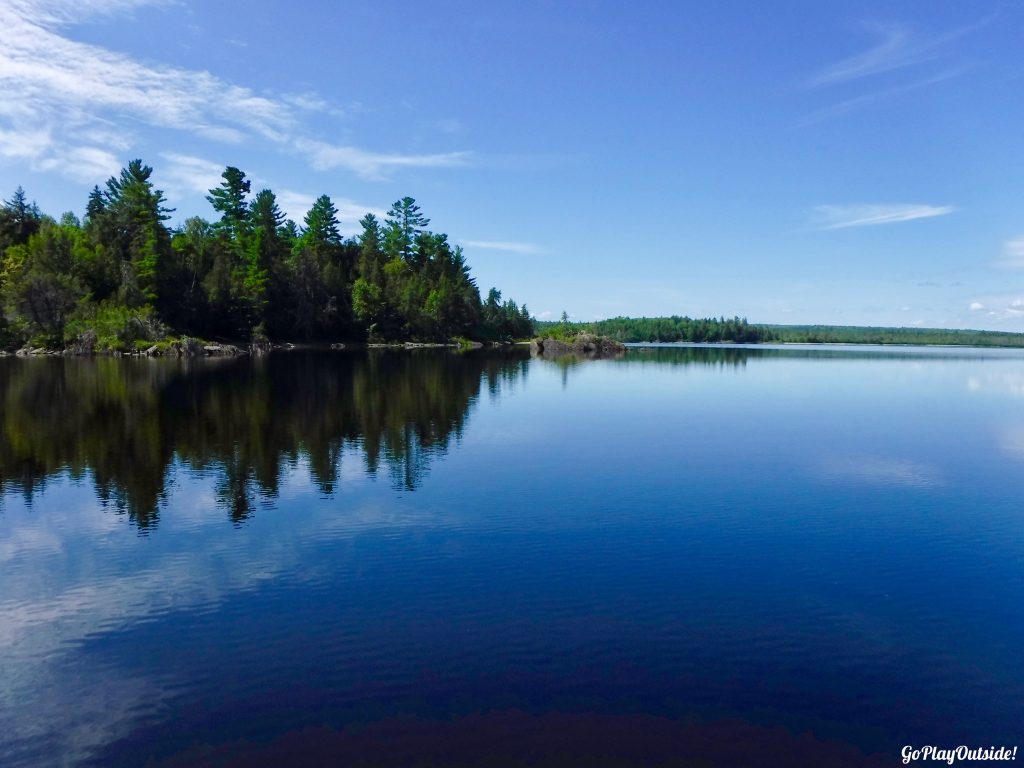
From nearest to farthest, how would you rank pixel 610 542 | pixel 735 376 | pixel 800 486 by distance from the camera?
1. pixel 610 542
2. pixel 800 486
3. pixel 735 376

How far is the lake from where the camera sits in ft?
31.9

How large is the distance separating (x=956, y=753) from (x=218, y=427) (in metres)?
33.1

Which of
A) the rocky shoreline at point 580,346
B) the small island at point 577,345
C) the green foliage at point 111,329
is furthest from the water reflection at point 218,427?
the small island at point 577,345

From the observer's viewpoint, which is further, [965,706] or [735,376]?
[735,376]

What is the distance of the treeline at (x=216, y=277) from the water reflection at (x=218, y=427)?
37.1 metres

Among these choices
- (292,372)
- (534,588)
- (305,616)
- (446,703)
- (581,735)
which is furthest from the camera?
(292,372)

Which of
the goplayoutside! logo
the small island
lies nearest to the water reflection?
the goplayoutside! logo

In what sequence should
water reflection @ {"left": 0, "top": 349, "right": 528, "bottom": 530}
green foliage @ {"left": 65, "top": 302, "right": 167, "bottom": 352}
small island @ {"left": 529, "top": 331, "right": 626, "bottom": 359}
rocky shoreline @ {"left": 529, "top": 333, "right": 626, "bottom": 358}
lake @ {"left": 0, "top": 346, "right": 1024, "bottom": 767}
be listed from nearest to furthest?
1. lake @ {"left": 0, "top": 346, "right": 1024, "bottom": 767}
2. water reflection @ {"left": 0, "top": 349, "right": 528, "bottom": 530}
3. green foliage @ {"left": 65, "top": 302, "right": 167, "bottom": 352}
4. rocky shoreline @ {"left": 529, "top": 333, "right": 626, "bottom": 358}
5. small island @ {"left": 529, "top": 331, "right": 626, "bottom": 359}

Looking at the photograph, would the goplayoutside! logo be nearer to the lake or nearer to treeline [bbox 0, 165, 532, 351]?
the lake

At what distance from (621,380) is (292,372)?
33.9 metres

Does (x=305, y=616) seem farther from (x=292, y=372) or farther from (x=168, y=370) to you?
(x=168, y=370)

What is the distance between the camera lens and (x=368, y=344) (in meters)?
142

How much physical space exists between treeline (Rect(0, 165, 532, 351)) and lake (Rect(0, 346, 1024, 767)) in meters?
77.4

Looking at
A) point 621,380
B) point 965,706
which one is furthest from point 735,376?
point 965,706
